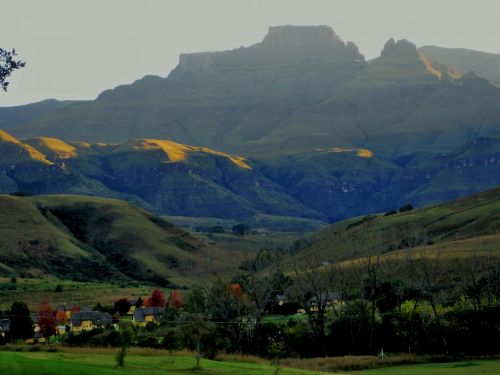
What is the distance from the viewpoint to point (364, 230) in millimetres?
187125

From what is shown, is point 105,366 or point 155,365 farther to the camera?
point 155,365

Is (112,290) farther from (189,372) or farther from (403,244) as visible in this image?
(189,372)

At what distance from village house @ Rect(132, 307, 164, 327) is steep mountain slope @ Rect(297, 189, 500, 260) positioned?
37155mm

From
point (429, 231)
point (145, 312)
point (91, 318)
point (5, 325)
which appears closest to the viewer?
point (5, 325)

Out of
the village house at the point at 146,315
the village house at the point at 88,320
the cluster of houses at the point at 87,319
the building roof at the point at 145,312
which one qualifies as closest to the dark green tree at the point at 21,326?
the cluster of houses at the point at 87,319

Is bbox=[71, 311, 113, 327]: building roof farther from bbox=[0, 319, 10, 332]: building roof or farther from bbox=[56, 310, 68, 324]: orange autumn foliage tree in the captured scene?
bbox=[0, 319, 10, 332]: building roof

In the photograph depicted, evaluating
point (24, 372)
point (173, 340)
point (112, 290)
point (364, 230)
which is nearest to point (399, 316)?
point (173, 340)

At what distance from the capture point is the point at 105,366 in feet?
160

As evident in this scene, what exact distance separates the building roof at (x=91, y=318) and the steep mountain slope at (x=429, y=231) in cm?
4648

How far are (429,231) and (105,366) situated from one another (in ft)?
417

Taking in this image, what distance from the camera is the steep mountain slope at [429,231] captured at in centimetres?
14425

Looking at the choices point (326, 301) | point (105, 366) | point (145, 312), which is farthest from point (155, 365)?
point (145, 312)

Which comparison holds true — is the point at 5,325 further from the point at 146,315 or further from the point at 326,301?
the point at 326,301

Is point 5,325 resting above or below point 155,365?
above
